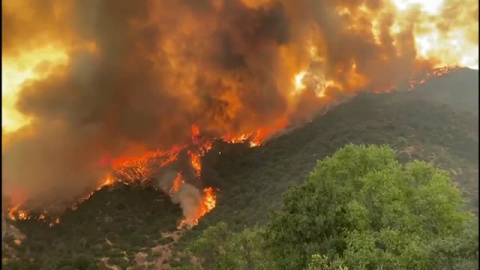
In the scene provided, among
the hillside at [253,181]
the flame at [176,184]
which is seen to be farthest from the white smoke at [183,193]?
the hillside at [253,181]

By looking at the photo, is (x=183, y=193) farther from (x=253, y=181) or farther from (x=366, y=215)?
(x=366, y=215)

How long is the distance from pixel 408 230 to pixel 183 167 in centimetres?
7171

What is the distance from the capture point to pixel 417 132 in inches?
2418

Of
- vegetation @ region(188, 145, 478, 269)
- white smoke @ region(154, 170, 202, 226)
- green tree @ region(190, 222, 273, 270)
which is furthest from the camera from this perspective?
white smoke @ region(154, 170, 202, 226)

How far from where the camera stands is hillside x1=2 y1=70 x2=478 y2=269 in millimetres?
54344

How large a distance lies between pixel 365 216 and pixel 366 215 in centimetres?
32

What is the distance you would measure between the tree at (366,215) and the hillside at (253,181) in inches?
645

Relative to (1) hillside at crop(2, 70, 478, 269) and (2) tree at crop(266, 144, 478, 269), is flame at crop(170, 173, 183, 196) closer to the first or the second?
(1) hillside at crop(2, 70, 478, 269)

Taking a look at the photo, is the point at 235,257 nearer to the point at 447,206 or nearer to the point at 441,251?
the point at 447,206

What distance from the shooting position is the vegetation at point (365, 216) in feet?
70.8

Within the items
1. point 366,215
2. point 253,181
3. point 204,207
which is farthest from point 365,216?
point 204,207

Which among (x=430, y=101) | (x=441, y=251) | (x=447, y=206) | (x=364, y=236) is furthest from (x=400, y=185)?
(x=430, y=101)

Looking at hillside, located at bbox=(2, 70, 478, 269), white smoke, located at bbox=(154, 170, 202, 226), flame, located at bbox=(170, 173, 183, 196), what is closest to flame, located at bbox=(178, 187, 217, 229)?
white smoke, located at bbox=(154, 170, 202, 226)

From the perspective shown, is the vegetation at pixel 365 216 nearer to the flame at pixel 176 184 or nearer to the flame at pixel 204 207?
the flame at pixel 204 207
